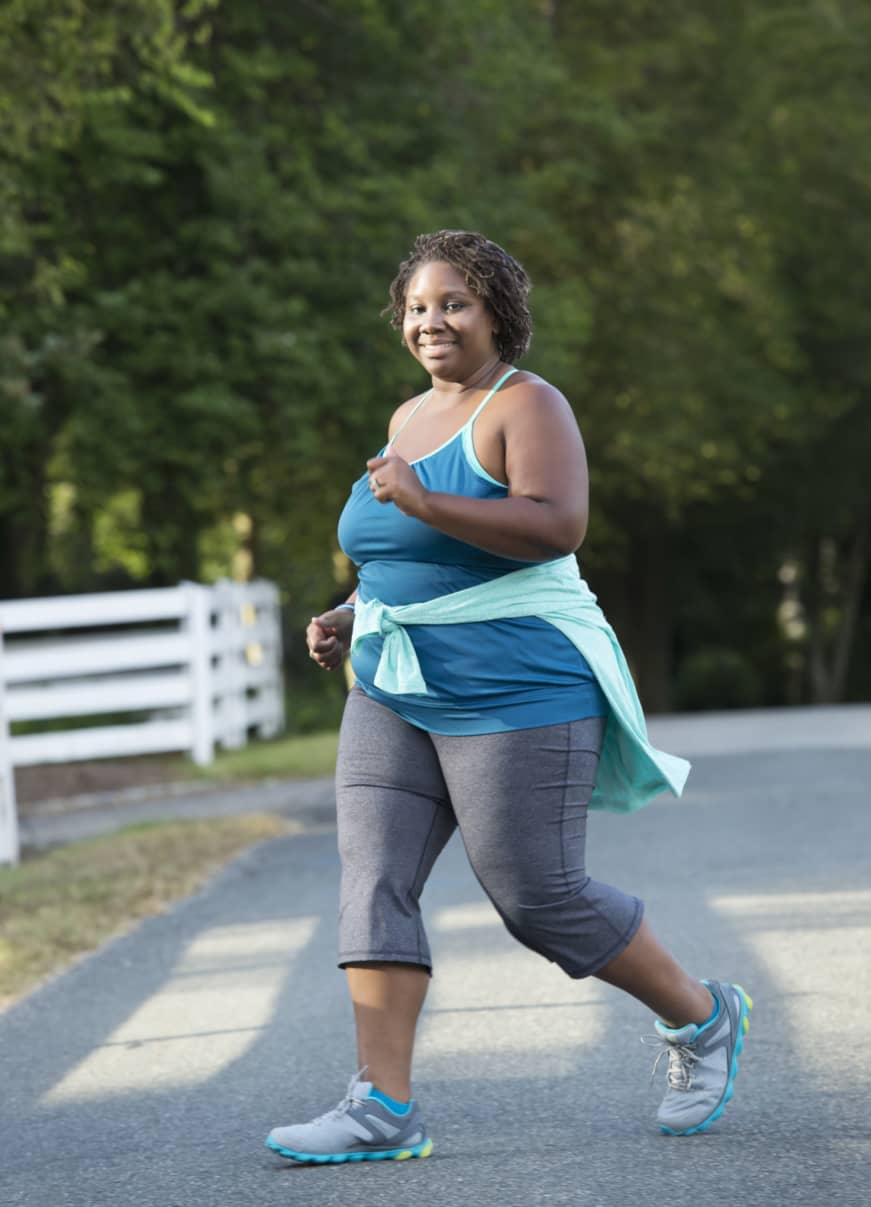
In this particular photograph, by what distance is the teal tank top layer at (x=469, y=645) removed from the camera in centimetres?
412

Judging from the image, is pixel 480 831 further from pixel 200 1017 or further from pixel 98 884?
pixel 98 884

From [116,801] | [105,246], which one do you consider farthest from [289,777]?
[105,246]

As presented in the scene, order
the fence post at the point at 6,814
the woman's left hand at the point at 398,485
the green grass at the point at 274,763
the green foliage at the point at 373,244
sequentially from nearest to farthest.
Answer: the woman's left hand at the point at 398,485
the fence post at the point at 6,814
the green grass at the point at 274,763
the green foliage at the point at 373,244

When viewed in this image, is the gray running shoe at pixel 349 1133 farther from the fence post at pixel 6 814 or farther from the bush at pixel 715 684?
the bush at pixel 715 684

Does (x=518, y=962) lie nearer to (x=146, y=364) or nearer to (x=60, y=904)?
(x=60, y=904)

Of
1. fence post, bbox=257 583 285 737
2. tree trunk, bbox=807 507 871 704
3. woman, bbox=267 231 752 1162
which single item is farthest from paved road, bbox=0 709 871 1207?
tree trunk, bbox=807 507 871 704

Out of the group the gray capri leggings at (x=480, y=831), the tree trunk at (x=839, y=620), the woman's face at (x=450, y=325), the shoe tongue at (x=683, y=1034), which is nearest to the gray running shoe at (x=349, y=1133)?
the gray capri leggings at (x=480, y=831)

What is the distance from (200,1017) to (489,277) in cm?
270

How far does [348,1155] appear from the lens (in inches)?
167

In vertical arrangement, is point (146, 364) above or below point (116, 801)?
above

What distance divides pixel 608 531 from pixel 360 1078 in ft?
91.6

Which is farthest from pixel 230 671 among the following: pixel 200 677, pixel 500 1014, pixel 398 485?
pixel 398 485

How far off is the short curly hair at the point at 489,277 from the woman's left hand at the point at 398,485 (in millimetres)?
543

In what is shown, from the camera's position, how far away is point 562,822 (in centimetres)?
414
